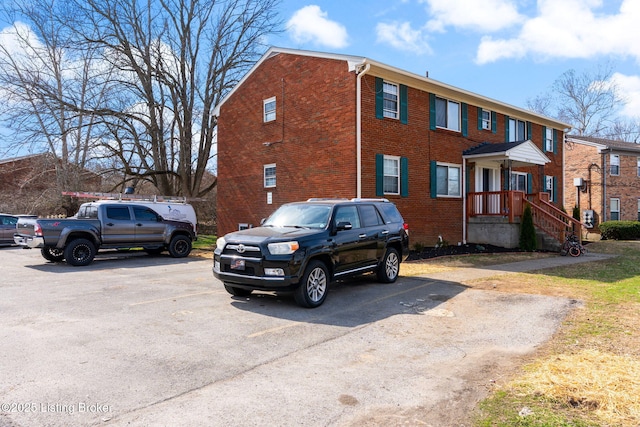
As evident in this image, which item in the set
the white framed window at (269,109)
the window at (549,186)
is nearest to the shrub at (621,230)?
the window at (549,186)

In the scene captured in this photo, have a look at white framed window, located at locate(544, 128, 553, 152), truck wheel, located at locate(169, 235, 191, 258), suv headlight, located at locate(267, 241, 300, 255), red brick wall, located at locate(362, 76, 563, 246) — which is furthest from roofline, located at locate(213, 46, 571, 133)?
suv headlight, located at locate(267, 241, 300, 255)

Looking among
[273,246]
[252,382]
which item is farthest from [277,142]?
[252,382]

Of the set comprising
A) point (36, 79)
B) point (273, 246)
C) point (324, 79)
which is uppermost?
point (36, 79)

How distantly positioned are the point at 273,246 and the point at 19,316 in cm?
401

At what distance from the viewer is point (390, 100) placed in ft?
50.8

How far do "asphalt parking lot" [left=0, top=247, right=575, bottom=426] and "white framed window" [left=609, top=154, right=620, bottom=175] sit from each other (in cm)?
2660

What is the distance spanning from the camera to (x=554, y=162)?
24.0 metres

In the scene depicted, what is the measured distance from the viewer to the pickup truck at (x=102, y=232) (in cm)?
1220

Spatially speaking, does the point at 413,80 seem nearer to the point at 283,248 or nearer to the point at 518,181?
the point at 518,181

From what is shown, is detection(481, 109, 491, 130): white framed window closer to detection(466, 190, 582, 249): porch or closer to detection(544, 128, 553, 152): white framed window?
detection(466, 190, 582, 249): porch

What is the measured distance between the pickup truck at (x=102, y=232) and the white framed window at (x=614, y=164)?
91.7 ft

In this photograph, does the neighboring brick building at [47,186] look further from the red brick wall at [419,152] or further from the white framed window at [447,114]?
the white framed window at [447,114]

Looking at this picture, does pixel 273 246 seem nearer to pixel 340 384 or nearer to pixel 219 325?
pixel 219 325

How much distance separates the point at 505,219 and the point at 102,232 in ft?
47.9
